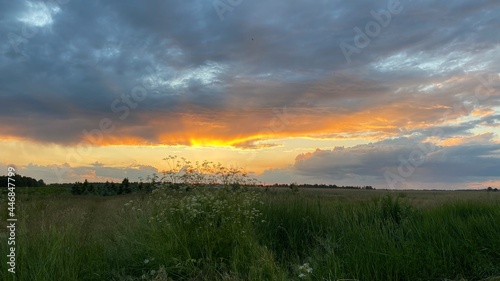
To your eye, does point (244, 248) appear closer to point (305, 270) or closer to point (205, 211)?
point (205, 211)

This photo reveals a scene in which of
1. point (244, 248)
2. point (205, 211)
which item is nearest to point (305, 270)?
point (244, 248)

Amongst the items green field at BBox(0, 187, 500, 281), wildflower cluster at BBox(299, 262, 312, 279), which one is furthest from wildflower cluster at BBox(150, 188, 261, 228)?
wildflower cluster at BBox(299, 262, 312, 279)

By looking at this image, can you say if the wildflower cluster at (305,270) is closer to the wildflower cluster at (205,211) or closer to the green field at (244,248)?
the green field at (244,248)

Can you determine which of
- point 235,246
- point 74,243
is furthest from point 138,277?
point 235,246

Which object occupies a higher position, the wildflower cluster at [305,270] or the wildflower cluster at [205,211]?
the wildflower cluster at [205,211]

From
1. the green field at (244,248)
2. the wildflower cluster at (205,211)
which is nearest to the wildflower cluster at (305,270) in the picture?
the green field at (244,248)

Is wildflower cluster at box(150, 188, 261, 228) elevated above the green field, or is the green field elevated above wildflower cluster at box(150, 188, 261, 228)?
wildflower cluster at box(150, 188, 261, 228)

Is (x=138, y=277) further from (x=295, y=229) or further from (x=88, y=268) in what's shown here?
(x=295, y=229)

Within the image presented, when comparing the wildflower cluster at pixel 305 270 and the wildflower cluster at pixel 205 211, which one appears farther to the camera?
the wildflower cluster at pixel 205 211

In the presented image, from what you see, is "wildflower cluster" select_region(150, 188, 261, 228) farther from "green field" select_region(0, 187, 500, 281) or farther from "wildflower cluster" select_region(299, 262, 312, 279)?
"wildflower cluster" select_region(299, 262, 312, 279)

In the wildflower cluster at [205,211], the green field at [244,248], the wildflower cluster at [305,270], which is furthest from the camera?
the wildflower cluster at [205,211]

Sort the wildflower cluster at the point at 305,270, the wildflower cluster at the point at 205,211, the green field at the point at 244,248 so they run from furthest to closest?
1. the wildflower cluster at the point at 205,211
2. the green field at the point at 244,248
3. the wildflower cluster at the point at 305,270

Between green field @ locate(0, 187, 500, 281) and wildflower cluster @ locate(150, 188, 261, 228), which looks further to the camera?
wildflower cluster @ locate(150, 188, 261, 228)

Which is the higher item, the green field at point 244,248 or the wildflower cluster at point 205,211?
the wildflower cluster at point 205,211
